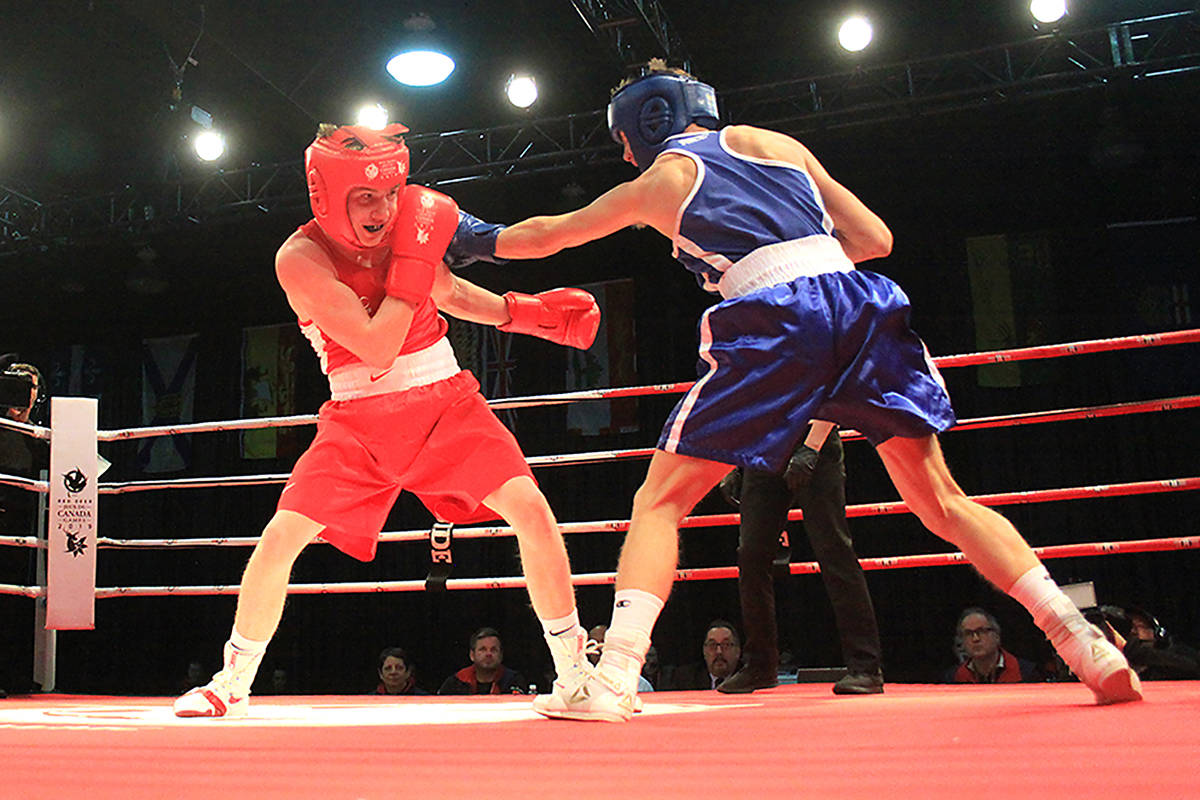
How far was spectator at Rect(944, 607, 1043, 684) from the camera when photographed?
198 inches

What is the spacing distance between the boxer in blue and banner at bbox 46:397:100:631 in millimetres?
2419

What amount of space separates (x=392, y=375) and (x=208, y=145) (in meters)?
5.95

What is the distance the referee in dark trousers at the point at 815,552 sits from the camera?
8.97 ft

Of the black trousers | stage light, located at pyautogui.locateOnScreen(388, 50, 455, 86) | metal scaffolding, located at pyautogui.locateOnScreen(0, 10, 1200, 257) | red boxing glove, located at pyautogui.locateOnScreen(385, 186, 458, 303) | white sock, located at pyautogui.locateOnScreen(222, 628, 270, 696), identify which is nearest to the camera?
red boxing glove, located at pyautogui.locateOnScreen(385, 186, 458, 303)

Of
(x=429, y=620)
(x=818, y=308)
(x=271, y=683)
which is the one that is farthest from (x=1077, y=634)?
(x=271, y=683)

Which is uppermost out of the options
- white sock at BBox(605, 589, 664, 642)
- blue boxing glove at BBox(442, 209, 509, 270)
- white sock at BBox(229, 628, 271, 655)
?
blue boxing glove at BBox(442, 209, 509, 270)

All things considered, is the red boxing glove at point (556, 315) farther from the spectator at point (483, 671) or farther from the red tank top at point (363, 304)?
the spectator at point (483, 671)

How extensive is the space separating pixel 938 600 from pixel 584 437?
2.90 metres

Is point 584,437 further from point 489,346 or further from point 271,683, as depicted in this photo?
point 271,683

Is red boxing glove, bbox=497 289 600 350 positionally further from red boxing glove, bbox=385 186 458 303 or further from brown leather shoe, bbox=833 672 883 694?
brown leather shoe, bbox=833 672 883 694

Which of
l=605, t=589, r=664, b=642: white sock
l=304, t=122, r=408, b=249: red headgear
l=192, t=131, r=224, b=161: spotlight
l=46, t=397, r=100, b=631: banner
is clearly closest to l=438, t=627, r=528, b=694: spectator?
l=46, t=397, r=100, b=631: banner

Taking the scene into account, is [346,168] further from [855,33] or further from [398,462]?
[855,33]

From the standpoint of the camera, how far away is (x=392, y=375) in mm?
2340

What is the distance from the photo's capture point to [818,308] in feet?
6.05
